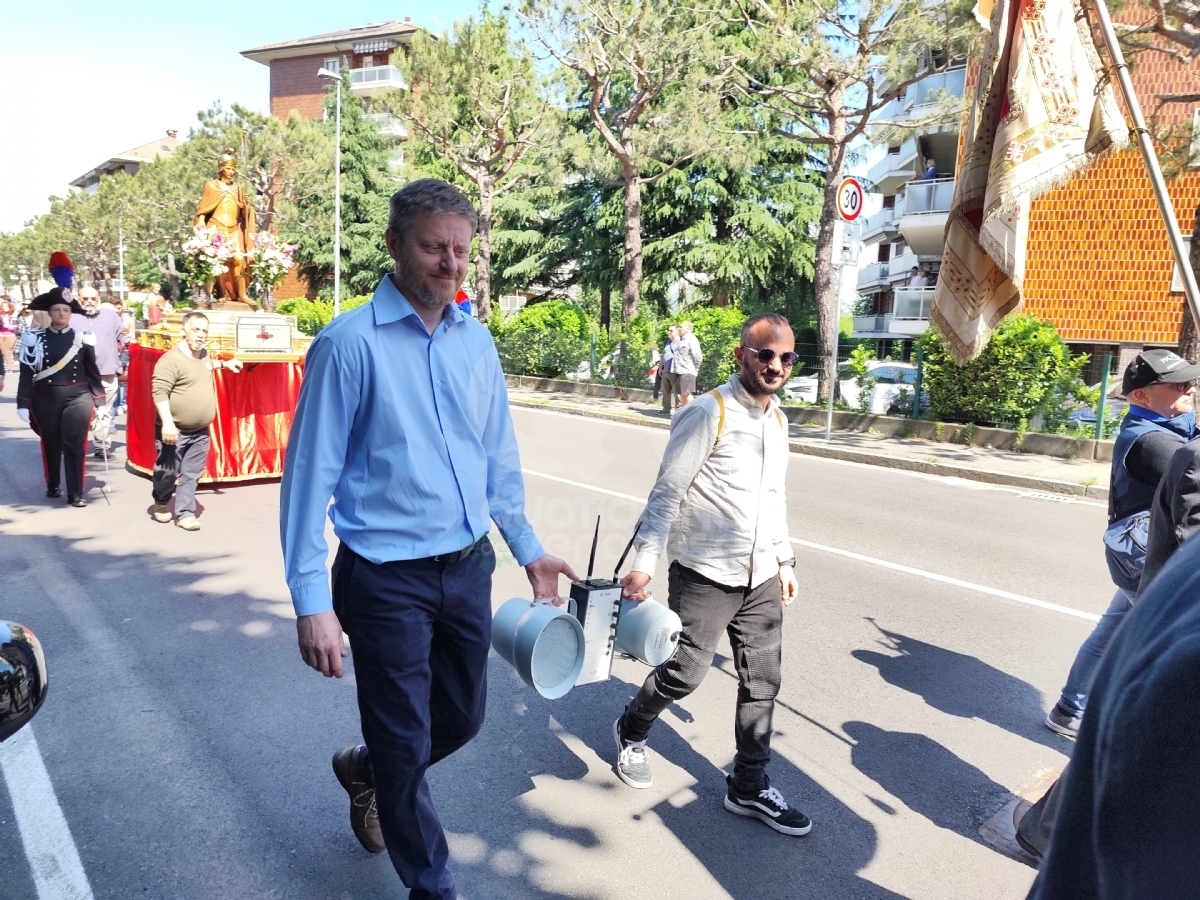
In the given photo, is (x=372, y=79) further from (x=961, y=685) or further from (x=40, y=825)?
(x=40, y=825)

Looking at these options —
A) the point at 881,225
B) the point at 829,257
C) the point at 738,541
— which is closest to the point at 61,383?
the point at 738,541

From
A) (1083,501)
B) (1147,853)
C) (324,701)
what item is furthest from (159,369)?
(1083,501)

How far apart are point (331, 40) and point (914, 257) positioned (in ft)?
138

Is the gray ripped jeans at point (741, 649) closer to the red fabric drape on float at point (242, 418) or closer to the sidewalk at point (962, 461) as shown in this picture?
the red fabric drape on float at point (242, 418)

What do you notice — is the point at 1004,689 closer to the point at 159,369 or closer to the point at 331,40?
the point at 159,369

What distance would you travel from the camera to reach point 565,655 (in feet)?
9.63

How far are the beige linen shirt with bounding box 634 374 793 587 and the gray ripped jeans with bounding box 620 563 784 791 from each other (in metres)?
0.07

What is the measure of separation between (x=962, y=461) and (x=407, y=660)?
11.4 metres

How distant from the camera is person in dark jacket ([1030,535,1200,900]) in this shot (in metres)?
0.67

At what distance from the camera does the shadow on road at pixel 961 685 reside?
14.1 feet

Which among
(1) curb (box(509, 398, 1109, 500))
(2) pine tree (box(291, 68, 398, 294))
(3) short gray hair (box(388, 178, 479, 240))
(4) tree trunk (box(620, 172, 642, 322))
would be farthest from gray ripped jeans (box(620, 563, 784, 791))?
(2) pine tree (box(291, 68, 398, 294))

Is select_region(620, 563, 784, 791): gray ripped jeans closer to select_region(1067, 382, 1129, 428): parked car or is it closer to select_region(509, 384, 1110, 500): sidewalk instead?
select_region(509, 384, 1110, 500): sidewalk

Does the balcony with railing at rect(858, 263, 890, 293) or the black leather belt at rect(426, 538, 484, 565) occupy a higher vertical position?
the balcony with railing at rect(858, 263, 890, 293)

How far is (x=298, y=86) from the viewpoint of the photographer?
2500 inches
